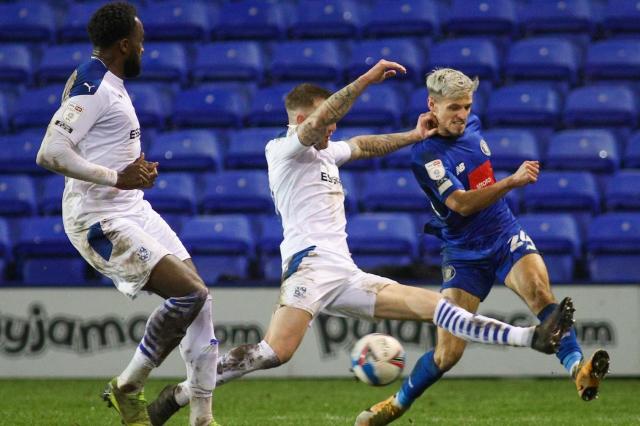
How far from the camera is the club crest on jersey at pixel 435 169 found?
23.2ft

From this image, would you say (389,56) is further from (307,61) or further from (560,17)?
(560,17)

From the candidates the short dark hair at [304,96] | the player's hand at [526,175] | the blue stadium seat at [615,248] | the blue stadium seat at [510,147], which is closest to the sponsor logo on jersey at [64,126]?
the short dark hair at [304,96]

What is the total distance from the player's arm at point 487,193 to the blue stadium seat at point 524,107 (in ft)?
21.5

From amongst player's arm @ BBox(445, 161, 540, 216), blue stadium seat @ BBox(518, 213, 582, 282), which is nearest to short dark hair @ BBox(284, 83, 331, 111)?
player's arm @ BBox(445, 161, 540, 216)

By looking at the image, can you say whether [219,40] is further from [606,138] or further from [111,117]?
[111,117]

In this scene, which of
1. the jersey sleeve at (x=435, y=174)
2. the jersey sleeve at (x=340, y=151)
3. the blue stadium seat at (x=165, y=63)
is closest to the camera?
the jersey sleeve at (x=435, y=174)

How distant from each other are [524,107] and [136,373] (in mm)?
7542

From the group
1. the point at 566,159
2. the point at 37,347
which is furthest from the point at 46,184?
the point at 566,159

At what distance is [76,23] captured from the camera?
614 inches

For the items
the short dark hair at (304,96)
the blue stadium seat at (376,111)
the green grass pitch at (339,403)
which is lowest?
the green grass pitch at (339,403)

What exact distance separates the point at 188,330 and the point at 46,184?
22.7 ft

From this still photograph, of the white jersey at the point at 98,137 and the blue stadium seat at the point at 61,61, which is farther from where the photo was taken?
the blue stadium seat at the point at 61,61

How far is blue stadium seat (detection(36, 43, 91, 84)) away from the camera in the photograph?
14.9 metres

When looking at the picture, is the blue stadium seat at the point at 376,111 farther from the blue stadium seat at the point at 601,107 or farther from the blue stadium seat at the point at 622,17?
the blue stadium seat at the point at 622,17
